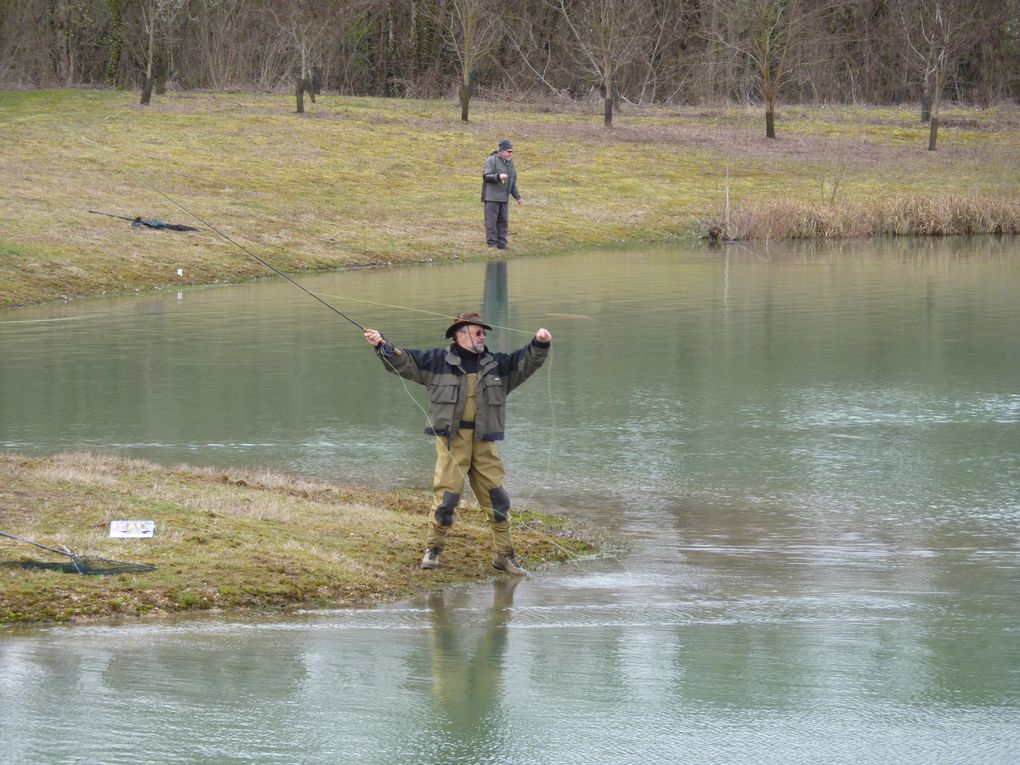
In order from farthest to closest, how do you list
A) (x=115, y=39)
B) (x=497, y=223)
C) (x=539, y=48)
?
(x=539, y=48)
(x=115, y=39)
(x=497, y=223)

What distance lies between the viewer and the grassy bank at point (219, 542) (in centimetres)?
825

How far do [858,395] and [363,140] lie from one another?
35.7 m

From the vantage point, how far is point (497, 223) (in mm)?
30844

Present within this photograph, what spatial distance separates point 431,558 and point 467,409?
3.01 feet

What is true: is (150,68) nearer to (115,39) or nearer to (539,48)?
(115,39)

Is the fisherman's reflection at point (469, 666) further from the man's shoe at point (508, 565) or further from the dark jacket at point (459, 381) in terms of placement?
the dark jacket at point (459, 381)

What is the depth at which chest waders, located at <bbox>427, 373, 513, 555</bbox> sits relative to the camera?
911 cm

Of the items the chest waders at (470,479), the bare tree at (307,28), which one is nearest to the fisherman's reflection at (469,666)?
the chest waders at (470,479)

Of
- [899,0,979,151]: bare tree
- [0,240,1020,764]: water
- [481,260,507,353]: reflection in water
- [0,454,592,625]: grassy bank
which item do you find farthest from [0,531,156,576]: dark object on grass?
[899,0,979,151]: bare tree

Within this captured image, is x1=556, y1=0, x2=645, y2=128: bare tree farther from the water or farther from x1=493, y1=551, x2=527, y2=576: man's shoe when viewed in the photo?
x1=493, y1=551, x2=527, y2=576: man's shoe

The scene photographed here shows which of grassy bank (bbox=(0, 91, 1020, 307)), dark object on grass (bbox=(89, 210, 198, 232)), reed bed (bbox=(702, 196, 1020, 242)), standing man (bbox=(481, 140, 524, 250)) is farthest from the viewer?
reed bed (bbox=(702, 196, 1020, 242))

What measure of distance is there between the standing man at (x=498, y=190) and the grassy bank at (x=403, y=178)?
1680 mm

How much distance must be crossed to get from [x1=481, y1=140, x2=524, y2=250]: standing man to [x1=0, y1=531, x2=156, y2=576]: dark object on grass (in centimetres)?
1838

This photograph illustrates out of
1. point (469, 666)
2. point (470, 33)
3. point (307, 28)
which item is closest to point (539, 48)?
point (470, 33)
